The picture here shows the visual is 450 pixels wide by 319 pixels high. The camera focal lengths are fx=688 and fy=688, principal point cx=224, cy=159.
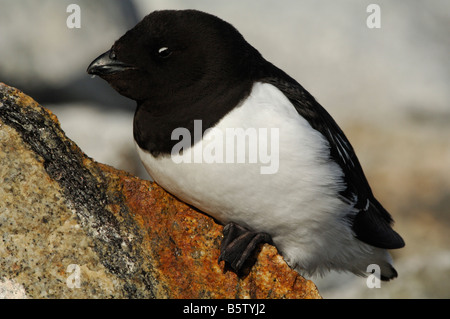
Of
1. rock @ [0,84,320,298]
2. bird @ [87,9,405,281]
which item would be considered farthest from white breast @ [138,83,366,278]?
rock @ [0,84,320,298]

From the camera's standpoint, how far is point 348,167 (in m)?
5.52

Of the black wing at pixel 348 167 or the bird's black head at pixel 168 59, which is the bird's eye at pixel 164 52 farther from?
the black wing at pixel 348 167

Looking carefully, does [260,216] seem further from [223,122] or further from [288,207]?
[223,122]

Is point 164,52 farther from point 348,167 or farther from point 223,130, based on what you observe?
point 348,167

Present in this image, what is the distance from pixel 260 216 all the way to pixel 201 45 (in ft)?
4.22

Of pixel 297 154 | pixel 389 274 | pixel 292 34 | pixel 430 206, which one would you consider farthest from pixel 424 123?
pixel 297 154

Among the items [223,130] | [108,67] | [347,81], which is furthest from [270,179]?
[347,81]

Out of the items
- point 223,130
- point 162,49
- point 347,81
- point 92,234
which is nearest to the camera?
point 92,234

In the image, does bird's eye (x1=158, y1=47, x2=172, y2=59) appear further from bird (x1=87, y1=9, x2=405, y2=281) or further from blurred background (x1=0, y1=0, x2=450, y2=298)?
blurred background (x1=0, y1=0, x2=450, y2=298)

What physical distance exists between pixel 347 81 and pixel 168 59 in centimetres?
630

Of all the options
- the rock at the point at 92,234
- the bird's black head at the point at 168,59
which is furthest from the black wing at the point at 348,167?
the rock at the point at 92,234

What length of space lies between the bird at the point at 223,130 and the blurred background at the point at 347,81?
4.23 meters

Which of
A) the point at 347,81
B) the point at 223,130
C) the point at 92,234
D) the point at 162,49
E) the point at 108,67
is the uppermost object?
the point at 162,49

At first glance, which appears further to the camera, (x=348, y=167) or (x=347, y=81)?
(x=347, y=81)
